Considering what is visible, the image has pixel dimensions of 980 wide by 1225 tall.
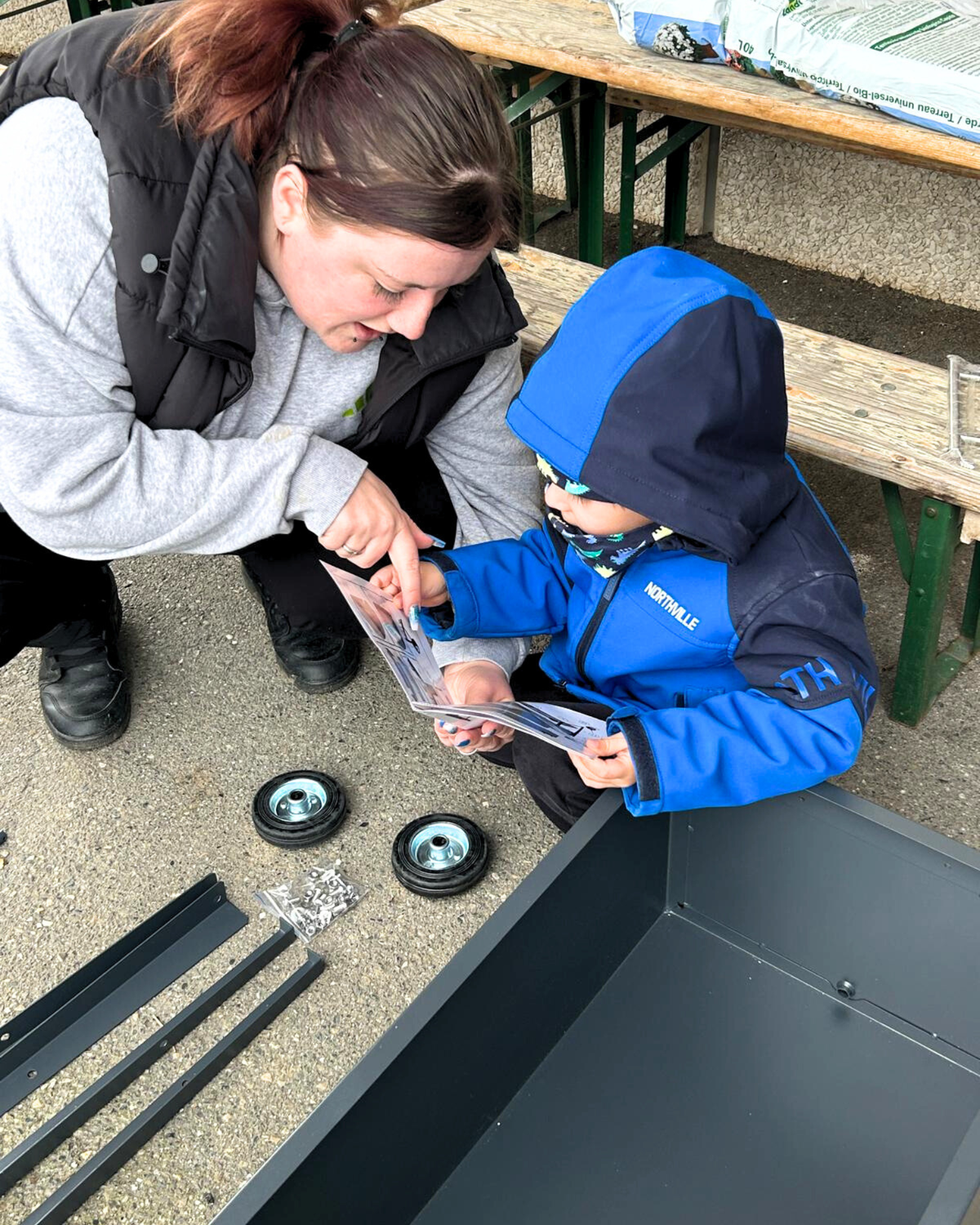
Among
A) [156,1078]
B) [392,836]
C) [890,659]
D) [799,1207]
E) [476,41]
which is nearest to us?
[799,1207]

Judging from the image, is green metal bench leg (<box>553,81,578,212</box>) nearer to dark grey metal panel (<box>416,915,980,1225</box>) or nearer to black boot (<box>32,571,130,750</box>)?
black boot (<box>32,571,130,750</box>)

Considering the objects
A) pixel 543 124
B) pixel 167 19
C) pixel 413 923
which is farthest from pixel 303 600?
pixel 543 124

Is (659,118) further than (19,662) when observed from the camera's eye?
Yes

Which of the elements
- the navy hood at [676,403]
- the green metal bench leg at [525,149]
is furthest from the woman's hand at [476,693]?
the green metal bench leg at [525,149]

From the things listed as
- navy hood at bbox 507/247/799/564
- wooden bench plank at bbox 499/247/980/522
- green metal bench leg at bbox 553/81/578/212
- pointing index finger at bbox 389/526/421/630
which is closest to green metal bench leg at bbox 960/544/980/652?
wooden bench plank at bbox 499/247/980/522

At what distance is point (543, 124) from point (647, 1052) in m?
3.22

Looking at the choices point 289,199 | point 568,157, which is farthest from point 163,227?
point 568,157

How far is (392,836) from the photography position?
1.92m

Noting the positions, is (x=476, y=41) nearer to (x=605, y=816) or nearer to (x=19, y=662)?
(x=19, y=662)

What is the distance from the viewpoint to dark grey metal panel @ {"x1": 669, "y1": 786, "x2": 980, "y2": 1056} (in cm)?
130

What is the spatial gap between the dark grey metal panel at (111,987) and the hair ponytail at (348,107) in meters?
1.02

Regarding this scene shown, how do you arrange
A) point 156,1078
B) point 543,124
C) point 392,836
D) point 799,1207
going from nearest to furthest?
1. point 799,1207
2. point 156,1078
3. point 392,836
4. point 543,124

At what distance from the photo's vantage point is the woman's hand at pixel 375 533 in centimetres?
159

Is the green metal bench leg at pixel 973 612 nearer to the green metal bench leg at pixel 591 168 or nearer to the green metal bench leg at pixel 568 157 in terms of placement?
the green metal bench leg at pixel 591 168
